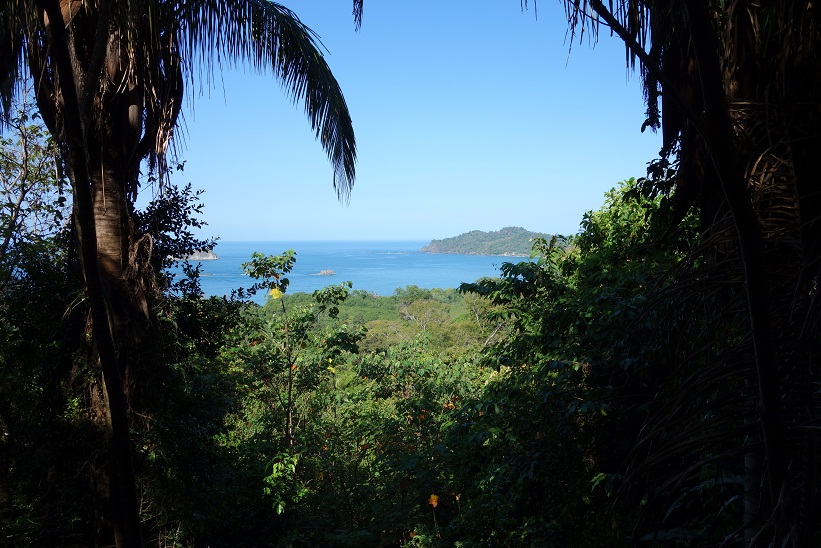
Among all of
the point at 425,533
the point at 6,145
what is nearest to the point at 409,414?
the point at 425,533

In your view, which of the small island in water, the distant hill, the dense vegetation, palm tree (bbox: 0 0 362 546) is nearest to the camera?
the dense vegetation

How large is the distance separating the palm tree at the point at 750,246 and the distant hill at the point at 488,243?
1302 inches

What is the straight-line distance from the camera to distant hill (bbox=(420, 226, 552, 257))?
54.9 m

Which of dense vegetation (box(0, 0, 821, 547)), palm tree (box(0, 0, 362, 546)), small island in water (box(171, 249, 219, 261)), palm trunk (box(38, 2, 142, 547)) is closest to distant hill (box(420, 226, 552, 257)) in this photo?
dense vegetation (box(0, 0, 821, 547))

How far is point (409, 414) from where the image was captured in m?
8.00

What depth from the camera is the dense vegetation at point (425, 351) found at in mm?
1229

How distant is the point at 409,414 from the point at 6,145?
20.2 feet

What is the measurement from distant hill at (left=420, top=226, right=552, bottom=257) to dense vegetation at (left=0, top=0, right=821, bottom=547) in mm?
27975

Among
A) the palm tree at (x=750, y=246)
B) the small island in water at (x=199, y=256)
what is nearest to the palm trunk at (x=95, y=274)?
the palm tree at (x=750, y=246)

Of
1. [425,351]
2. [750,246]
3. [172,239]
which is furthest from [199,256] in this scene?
[750,246]

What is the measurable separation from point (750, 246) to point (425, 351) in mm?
8036

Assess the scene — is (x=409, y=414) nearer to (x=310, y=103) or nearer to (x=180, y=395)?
(x=180, y=395)

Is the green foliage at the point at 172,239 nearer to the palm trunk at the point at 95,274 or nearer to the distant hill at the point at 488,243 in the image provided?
the palm trunk at the point at 95,274

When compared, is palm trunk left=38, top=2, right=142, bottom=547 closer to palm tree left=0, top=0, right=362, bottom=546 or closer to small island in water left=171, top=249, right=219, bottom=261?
palm tree left=0, top=0, right=362, bottom=546
